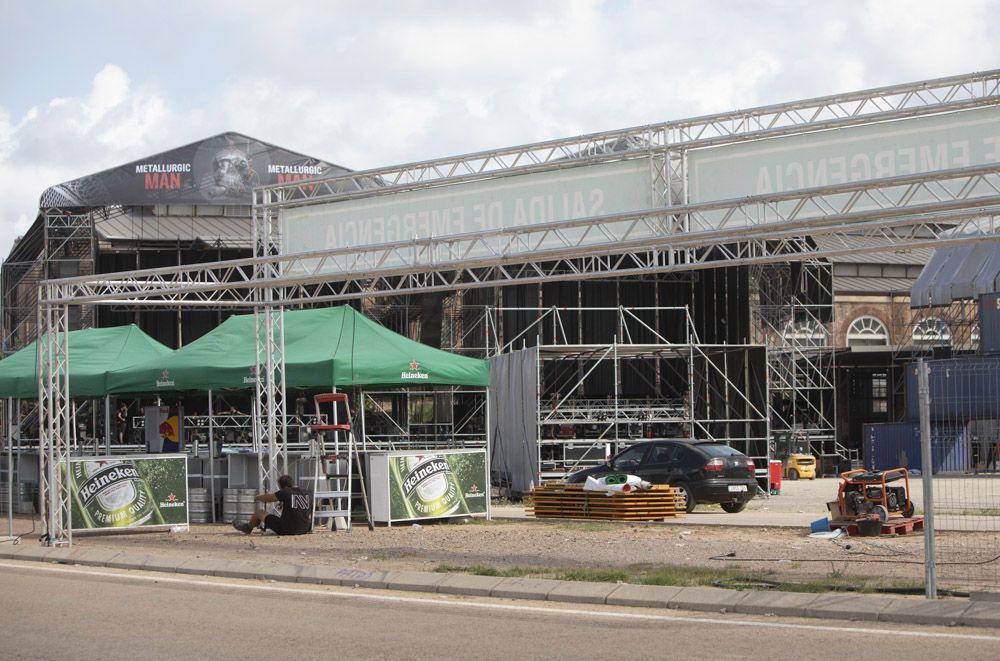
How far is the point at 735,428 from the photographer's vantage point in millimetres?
34312

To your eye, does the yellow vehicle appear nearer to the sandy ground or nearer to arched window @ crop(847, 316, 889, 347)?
arched window @ crop(847, 316, 889, 347)

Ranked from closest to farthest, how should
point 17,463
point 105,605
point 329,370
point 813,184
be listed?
1. point 105,605
2. point 813,184
3. point 329,370
4. point 17,463

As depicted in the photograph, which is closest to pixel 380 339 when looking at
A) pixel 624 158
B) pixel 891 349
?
pixel 624 158

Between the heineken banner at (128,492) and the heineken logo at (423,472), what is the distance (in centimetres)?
362

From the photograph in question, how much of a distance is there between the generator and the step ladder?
7.28m

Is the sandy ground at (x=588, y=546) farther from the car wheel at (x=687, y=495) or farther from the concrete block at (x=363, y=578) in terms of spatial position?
the concrete block at (x=363, y=578)

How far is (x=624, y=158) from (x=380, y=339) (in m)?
6.58

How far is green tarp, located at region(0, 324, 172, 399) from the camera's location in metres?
25.2

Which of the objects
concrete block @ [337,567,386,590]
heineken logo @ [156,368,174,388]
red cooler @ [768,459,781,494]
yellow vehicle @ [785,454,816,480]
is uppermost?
heineken logo @ [156,368,174,388]

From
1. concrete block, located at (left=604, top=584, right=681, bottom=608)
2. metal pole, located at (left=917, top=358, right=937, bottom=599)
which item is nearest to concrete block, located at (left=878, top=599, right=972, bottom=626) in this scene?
metal pole, located at (left=917, top=358, right=937, bottom=599)

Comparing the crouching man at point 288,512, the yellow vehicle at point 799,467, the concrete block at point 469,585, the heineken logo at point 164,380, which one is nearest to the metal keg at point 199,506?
the heineken logo at point 164,380

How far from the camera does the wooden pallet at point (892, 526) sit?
54.7ft

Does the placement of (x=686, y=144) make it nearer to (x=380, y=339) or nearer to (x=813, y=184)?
(x=813, y=184)

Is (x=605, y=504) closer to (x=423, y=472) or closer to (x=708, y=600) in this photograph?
(x=423, y=472)
